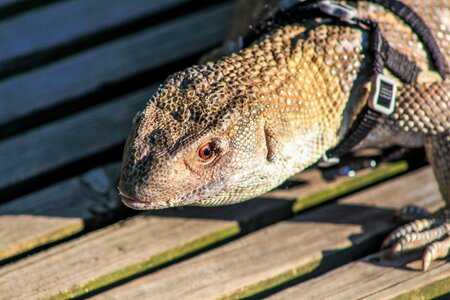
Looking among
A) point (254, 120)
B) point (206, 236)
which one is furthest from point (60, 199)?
point (254, 120)

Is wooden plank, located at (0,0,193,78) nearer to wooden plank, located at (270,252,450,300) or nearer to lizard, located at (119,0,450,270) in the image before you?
lizard, located at (119,0,450,270)

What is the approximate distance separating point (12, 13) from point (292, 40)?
2402 mm

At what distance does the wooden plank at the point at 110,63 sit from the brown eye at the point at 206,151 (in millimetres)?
1716

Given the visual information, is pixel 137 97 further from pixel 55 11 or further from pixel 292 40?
pixel 292 40

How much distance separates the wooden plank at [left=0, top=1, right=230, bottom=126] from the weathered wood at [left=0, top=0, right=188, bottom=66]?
0.56ft

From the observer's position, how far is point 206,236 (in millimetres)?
3943

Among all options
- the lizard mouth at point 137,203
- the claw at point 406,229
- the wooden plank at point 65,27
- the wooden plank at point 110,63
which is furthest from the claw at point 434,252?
the wooden plank at point 65,27

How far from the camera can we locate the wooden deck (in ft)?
12.0

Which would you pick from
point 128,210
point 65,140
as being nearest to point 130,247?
point 128,210

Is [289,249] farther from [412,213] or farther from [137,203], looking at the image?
[137,203]

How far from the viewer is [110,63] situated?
195 inches

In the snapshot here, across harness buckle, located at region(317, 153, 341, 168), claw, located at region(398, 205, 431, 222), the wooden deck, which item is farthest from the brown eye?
claw, located at region(398, 205, 431, 222)

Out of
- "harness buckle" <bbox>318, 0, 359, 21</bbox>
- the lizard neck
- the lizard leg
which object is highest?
"harness buckle" <bbox>318, 0, 359, 21</bbox>

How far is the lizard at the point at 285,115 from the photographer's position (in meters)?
3.30
